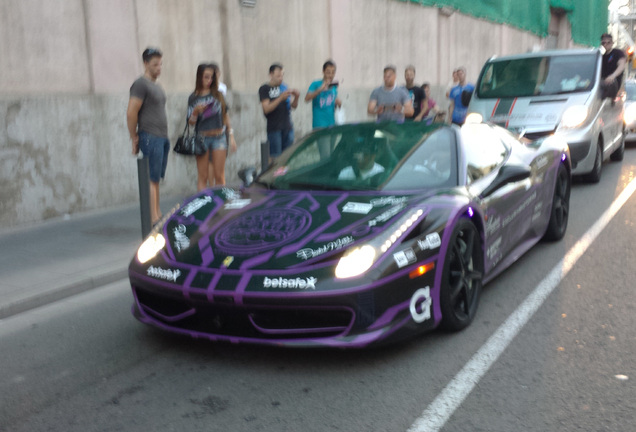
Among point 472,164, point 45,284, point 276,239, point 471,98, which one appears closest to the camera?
point 276,239

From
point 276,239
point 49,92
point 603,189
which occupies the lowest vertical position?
point 603,189

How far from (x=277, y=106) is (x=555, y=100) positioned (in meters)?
3.91

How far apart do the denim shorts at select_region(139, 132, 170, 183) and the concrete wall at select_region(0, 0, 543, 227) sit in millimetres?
1481

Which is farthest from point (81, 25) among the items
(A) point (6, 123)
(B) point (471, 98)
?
(B) point (471, 98)

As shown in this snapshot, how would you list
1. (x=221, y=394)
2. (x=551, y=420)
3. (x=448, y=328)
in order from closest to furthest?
(x=551, y=420), (x=221, y=394), (x=448, y=328)

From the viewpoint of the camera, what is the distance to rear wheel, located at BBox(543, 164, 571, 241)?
21.3 ft

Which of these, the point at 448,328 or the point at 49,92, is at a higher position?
the point at 49,92

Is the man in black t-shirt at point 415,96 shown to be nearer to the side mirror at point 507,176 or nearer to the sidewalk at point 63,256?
the sidewalk at point 63,256

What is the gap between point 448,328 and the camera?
4199mm

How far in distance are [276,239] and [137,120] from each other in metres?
4.42

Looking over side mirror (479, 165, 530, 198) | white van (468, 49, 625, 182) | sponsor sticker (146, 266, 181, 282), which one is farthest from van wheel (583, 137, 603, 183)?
sponsor sticker (146, 266, 181, 282)

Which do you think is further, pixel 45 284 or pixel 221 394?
pixel 45 284

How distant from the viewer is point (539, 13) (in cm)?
2853

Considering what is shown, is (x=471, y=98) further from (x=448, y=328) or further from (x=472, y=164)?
(x=448, y=328)
